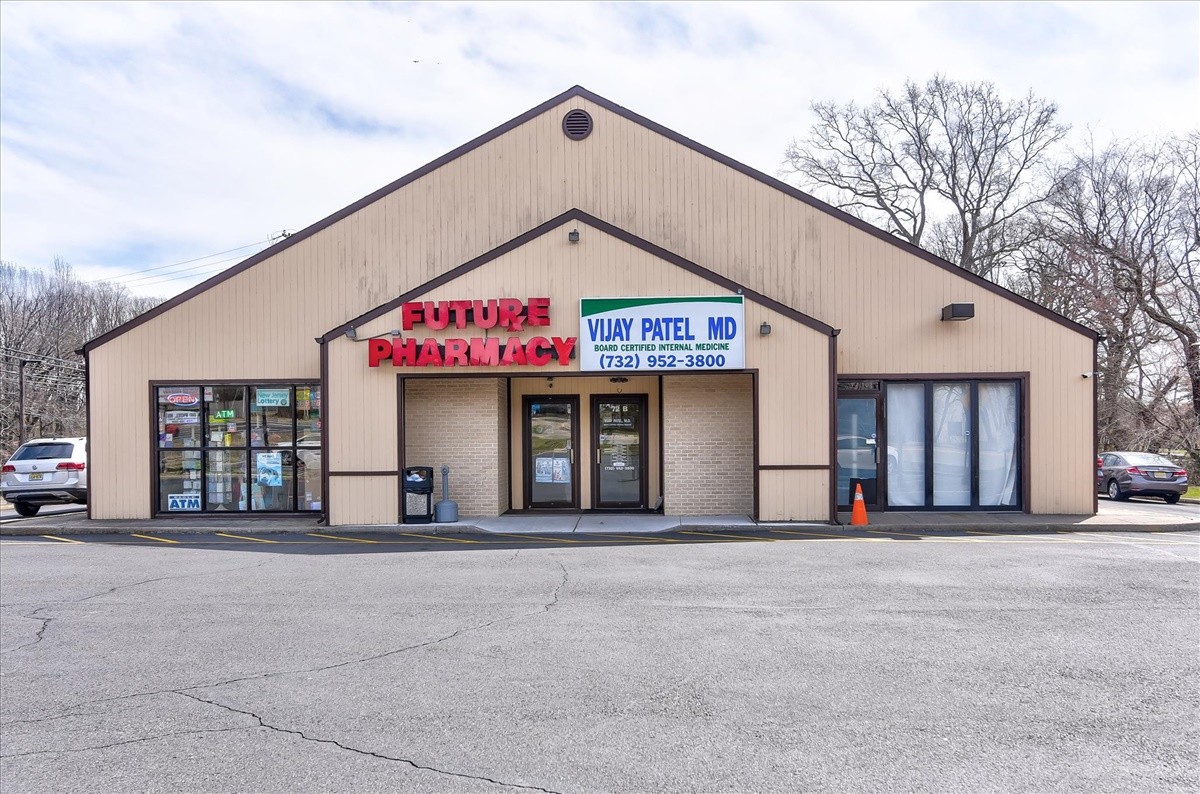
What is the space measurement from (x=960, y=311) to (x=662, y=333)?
18.4ft

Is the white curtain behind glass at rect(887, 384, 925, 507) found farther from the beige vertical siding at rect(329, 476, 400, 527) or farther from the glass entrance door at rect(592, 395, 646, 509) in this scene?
the beige vertical siding at rect(329, 476, 400, 527)

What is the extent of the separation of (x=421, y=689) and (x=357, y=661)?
93 centimetres

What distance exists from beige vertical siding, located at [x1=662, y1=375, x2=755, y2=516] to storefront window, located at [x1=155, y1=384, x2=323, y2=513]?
703cm

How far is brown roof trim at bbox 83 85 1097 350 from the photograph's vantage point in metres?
16.1

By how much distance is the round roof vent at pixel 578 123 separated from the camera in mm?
18031

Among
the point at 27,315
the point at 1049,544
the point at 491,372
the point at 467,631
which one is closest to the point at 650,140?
the point at 491,372

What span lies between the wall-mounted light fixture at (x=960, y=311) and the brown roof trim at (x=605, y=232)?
246 centimetres

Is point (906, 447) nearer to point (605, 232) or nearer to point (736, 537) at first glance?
point (736, 537)

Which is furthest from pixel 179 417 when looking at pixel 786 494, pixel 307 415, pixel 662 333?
pixel 786 494

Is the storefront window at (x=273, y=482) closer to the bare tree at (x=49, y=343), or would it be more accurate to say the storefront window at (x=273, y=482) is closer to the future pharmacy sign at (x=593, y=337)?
the future pharmacy sign at (x=593, y=337)

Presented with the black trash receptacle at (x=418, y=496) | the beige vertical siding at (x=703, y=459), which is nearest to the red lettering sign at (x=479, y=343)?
the black trash receptacle at (x=418, y=496)

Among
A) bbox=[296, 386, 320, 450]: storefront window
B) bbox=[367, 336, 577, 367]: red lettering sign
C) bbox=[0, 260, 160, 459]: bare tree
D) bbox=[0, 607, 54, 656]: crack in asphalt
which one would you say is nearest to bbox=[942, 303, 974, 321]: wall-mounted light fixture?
bbox=[367, 336, 577, 367]: red lettering sign

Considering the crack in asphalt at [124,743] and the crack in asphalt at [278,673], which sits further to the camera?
the crack in asphalt at [278,673]

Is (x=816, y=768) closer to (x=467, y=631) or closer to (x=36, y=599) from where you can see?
(x=467, y=631)
